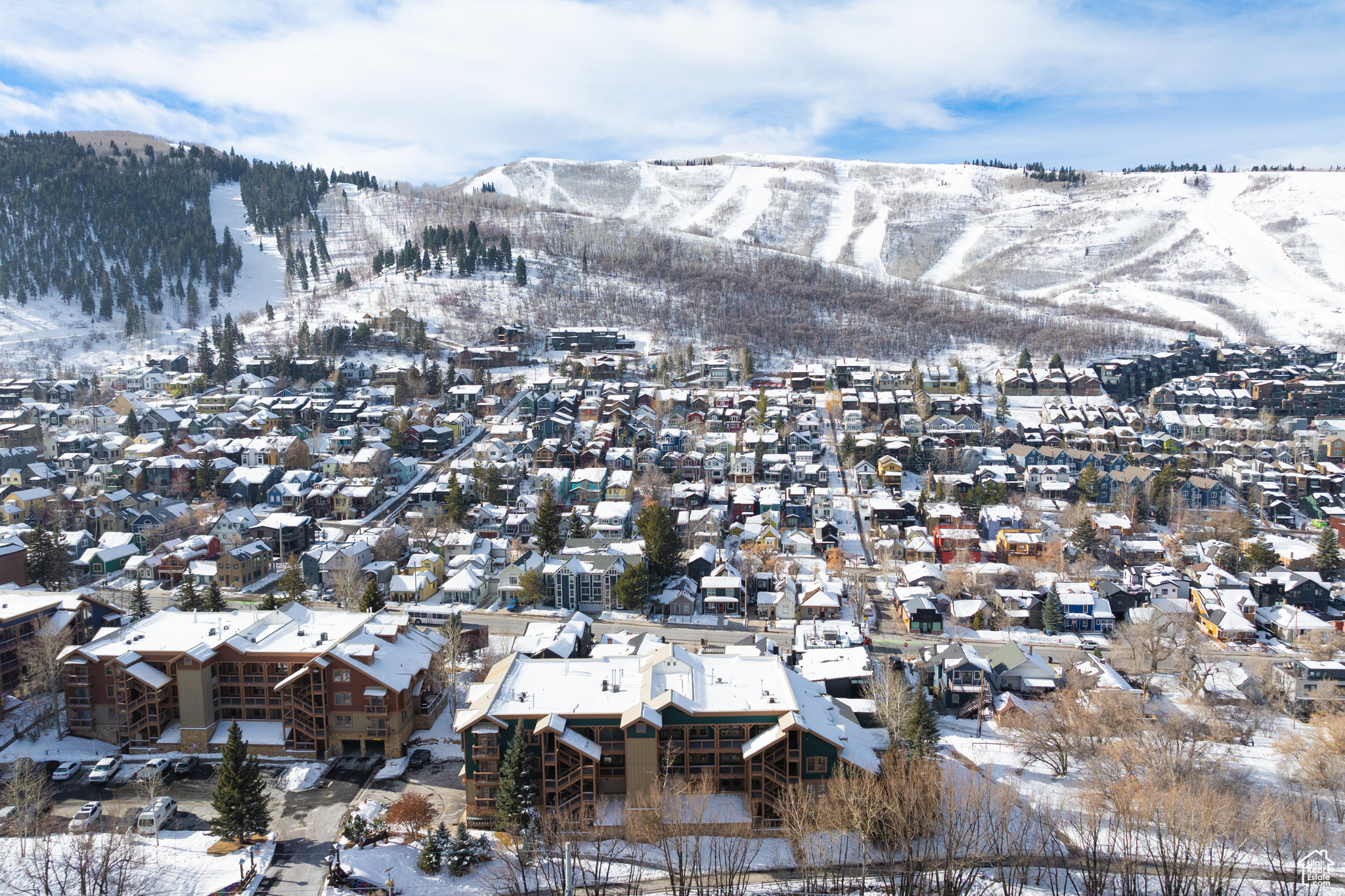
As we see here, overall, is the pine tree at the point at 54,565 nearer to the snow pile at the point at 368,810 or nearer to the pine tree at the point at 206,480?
the pine tree at the point at 206,480

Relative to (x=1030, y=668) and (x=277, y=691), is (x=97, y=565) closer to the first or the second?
(x=277, y=691)

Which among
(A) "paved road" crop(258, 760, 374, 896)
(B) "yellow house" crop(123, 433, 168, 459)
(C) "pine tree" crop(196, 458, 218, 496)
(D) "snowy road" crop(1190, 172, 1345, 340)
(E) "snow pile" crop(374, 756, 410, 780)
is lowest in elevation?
(A) "paved road" crop(258, 760, 374, 896)

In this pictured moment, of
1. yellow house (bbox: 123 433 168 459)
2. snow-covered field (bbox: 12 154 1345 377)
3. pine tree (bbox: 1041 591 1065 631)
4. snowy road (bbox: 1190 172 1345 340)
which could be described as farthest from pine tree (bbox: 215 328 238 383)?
snowy road (bbox: 1190 172 1345 340)

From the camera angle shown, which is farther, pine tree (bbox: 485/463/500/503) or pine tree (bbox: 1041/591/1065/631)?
pine tree (bbox: 485/463/500/503)

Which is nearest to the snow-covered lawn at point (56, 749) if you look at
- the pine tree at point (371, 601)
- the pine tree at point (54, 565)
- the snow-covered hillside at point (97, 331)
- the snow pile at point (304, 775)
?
the snow pile at point (304, 775)

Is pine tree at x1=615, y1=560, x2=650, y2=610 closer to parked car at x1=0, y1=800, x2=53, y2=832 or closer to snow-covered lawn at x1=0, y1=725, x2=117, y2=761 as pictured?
snow-covered lawn at x1=0, y1=725, x2=117, y2=761

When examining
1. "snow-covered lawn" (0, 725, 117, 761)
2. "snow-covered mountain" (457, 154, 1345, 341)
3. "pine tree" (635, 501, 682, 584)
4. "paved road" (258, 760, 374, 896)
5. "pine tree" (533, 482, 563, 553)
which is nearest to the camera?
"paved road" (258, 760, 374, 896)

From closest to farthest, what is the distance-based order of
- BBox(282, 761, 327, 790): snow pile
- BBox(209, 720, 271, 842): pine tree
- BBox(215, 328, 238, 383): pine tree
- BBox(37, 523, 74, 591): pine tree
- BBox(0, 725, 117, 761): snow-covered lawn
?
BBox(209, 720, 271, 842): pine tree, BBox(282, 761, 327, 790): snow pile, BBox(0, 725, 117, 761): snow-covered lawn, BBox(37, 523, 74, 591): pine tree, BBox(215, 328, 238, 383): pine tree
